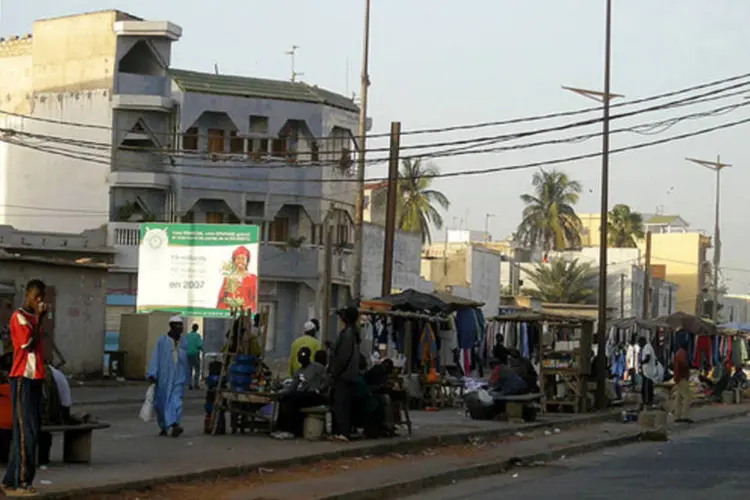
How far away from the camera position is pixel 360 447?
→ 59.3ft

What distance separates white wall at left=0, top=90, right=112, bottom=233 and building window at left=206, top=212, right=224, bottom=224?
3.90 m

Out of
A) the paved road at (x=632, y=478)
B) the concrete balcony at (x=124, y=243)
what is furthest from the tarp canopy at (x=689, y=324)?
the paved road at (x=632, y=478)

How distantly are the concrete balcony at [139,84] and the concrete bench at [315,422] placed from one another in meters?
34.8

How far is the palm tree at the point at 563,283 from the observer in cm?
8412

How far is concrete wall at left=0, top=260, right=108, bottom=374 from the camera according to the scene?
37.1 m

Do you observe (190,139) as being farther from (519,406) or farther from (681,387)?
(519,406)

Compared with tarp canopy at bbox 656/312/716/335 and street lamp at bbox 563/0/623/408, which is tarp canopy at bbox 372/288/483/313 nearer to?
street lamp at bbox 563/0/623/408

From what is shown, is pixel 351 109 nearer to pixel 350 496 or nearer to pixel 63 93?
pixel 63 93

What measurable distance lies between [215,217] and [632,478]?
37.6 m

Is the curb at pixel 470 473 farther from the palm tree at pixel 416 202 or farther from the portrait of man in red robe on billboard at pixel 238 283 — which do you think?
the palm tree at pixel 416 202

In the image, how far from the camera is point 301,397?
62.9 ft

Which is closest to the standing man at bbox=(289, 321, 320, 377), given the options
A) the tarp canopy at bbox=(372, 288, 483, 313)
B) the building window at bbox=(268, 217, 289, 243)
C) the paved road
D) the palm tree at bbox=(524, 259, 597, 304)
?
the paved road

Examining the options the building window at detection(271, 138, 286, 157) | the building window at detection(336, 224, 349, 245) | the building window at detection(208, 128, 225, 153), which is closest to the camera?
the building window at detection(208, 128, 225, 153)

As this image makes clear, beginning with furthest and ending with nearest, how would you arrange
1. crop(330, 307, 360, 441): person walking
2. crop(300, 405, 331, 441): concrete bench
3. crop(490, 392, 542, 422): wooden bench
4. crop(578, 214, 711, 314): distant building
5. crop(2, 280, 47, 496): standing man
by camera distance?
crop(578, 214, 711, 314): distant building
crop(490, 392, 542, 422): wooden bench
crop(300, 405, 331, 441): concrete bench
crop(330, 307, 360, 441): person walking
crop(2, 280, 47, 496): standing man
